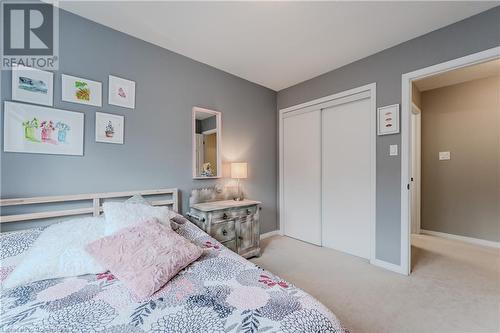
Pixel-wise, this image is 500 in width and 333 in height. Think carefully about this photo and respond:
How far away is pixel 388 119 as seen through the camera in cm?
239

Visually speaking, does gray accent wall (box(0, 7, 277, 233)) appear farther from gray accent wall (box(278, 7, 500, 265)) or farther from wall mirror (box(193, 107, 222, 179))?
gray accent wall (box(278, 7, 500, 265))

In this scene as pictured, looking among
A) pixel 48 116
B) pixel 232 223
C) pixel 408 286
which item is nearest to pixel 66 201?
pixel 48 116

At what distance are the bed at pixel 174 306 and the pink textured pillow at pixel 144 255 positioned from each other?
1.9 inches

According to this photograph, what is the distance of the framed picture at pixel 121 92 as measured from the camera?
6.66ft

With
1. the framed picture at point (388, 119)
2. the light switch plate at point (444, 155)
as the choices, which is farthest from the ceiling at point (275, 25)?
the light switch plate at point (444, 155)

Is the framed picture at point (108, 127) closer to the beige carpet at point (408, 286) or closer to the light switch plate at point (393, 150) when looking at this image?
the beige carpet at point (408, 286)

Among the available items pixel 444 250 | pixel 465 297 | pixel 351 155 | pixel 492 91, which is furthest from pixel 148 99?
pixel 492 91

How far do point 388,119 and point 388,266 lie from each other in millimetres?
1676

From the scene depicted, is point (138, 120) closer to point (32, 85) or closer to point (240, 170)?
point (32, 85)

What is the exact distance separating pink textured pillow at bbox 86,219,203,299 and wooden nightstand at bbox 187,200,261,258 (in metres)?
0.90

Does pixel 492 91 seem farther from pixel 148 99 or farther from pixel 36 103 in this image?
pixel 36 103

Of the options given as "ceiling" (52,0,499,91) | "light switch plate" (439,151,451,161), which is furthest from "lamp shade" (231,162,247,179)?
"light switch plate" (439,151,451,161)

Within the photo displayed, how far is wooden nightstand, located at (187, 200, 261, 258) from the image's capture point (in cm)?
234

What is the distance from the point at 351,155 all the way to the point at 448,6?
1.62 metres
